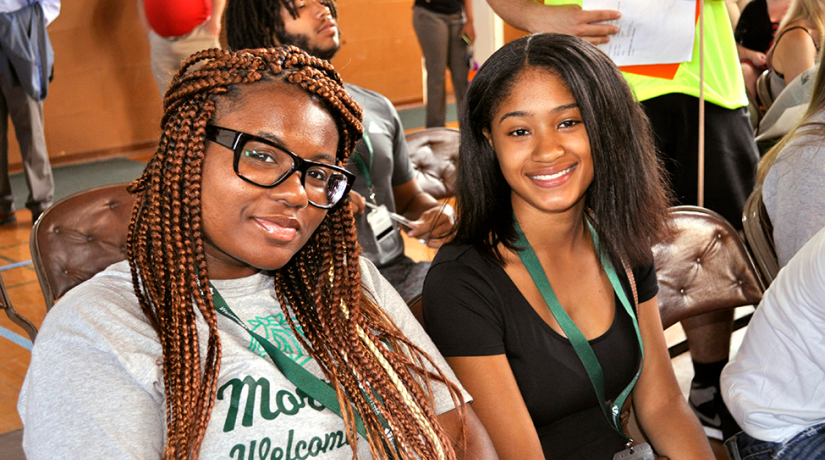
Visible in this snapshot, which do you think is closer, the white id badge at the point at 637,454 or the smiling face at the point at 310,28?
the white id badge at the point at 637,454

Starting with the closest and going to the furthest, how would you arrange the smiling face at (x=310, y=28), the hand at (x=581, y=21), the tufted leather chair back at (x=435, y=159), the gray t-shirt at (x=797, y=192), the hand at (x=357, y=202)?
1. the gray t-shirt at (x=797, y=192)
2. the hand at (x=581, y=21)
3. the hand at (x=357, y=202)
4. the smiling face at (x=310, y=28)
5. the tufted leather chair back at (x=435, y=159)

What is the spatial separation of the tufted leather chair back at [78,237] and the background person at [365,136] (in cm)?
72

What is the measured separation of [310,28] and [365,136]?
448mm

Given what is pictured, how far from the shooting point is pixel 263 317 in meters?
1.28

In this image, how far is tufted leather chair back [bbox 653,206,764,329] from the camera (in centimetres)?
199

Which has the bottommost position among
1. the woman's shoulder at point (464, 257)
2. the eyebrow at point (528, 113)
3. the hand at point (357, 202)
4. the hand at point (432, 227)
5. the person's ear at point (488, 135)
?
the hand at point (432, 227)

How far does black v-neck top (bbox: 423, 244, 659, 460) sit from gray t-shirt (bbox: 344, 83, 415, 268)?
94 centimetres

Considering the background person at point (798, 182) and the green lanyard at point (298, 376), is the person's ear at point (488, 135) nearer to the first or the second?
the green lanyard at point (298, 376)

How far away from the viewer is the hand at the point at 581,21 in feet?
7.13

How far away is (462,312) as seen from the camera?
1486 mm

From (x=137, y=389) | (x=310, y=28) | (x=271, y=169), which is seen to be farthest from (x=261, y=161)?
(x=310, y=28)

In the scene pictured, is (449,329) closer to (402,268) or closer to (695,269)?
(695,269)

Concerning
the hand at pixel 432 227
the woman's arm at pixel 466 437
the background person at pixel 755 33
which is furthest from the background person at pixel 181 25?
the background person at pixel 755 33

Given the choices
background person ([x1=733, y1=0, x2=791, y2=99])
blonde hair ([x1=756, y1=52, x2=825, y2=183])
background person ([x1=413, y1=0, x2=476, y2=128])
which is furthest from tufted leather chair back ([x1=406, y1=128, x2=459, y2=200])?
background person ([x1=413, y1=0, x2=476, y2=128])
